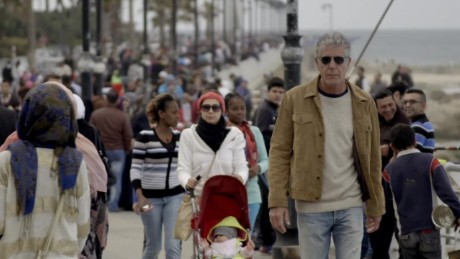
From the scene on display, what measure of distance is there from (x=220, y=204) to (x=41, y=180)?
2794 mm

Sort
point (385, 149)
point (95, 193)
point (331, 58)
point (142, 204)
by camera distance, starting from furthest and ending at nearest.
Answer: point (385, 149), point (142, 204), point (95, 193), point (331, 58)

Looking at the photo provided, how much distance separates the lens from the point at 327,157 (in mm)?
7914

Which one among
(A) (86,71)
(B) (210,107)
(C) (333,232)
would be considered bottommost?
(C) (333,232)

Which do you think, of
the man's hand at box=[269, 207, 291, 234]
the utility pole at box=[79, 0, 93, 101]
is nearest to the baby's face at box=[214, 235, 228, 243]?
the man's hand at box=[269, 207, 291, 234]

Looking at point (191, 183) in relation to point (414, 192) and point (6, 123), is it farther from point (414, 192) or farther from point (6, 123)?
point (6, 123)

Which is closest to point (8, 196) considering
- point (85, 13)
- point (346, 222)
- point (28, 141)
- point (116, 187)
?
point (28, 141)

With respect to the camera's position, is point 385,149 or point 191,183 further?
point 385,149

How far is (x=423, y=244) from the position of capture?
9.96 meters

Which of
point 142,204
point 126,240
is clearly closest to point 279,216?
point 142,204

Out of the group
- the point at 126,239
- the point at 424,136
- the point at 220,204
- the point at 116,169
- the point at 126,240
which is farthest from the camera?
the point at 116,169

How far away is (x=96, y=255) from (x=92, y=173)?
1.89 ft

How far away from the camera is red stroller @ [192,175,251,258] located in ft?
30.9

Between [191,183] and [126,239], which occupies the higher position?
[191,183]

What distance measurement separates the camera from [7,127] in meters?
11.4
